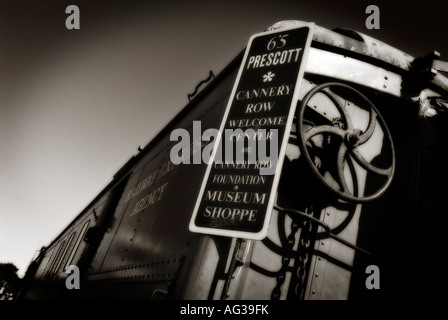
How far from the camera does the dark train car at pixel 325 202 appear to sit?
89.4 inches

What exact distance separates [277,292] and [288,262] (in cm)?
24

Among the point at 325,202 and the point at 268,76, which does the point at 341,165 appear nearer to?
the point at 325,202

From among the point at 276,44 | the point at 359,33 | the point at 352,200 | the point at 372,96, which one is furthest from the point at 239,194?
the point at 359,33

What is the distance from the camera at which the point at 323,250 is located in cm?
262

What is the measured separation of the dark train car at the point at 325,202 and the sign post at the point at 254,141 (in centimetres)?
3

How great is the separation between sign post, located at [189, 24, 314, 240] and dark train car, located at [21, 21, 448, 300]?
26mm

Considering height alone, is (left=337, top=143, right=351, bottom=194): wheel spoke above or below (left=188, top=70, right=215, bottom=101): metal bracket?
below

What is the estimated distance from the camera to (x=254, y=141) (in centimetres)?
250

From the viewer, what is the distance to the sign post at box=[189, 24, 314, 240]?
218 cm

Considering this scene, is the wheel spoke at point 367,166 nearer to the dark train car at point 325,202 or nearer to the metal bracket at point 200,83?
the dark train car at point 325,202

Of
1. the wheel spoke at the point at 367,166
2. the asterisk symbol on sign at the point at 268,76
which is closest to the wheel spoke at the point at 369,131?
the wheel spoke at the point at 367,166

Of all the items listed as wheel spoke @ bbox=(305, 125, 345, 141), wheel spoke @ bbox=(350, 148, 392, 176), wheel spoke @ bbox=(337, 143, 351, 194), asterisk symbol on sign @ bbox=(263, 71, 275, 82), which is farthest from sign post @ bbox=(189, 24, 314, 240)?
wheel spoke @ bbox=(350, 148, 392, 176)

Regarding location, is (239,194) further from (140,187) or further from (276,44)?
(140,187)

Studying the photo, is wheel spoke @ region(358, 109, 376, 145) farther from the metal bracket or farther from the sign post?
the metal bracket
